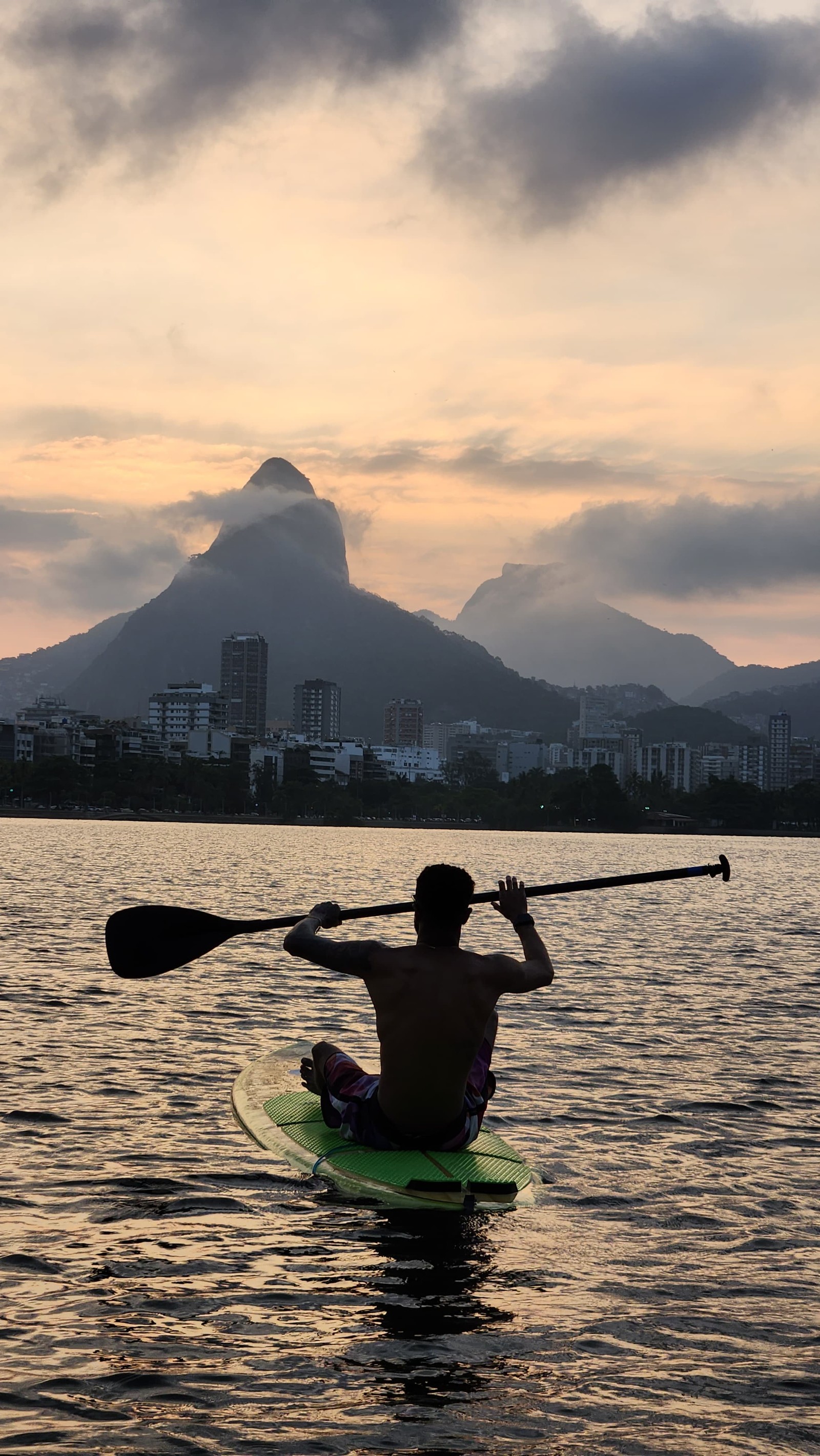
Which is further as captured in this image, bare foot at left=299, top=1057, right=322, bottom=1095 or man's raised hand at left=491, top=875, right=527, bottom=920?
bare foot at left=299, top=1057, right=322, bottom=1095

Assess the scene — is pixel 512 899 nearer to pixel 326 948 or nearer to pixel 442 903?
pixel 442 903

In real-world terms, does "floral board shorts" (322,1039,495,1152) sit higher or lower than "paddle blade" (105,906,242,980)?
lower

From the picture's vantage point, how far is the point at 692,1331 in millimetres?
9047

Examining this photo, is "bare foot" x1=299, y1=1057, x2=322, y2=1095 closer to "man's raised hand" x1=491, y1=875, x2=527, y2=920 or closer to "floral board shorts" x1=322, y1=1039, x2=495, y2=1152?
"floral board shorts" x1=322, y1=1039, x2=495, y2=1152

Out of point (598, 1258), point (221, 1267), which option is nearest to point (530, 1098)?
point (598, 1258)

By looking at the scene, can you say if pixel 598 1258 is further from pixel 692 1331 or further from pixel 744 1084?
pixel 744 1084

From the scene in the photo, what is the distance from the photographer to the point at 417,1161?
11625 mm

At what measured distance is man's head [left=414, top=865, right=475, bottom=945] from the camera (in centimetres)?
1034

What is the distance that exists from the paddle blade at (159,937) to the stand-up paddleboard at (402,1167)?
1861mm

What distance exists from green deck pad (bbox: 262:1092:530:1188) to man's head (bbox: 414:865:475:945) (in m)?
2.09

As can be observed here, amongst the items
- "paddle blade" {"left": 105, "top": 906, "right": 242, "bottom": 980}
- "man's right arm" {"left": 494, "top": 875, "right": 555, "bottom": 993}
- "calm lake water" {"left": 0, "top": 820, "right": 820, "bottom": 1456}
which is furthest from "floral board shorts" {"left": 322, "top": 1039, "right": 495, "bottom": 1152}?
"paddle blade" {"left": 105, "top": 906, "right": 242, "bottom": 980}

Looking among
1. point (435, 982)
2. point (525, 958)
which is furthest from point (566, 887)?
point (435, 982)

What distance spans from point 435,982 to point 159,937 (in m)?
4.41

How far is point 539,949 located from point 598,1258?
237 cm
